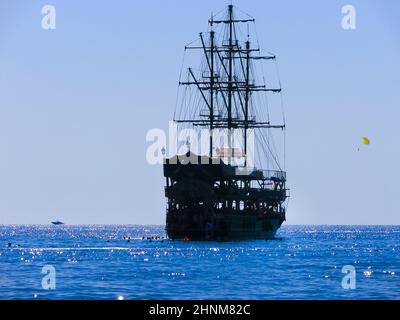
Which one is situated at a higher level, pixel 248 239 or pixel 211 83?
pixel 211 83

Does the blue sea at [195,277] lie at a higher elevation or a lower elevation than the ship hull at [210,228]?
lower

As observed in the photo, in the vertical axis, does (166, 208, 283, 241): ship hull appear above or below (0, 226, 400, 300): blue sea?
above

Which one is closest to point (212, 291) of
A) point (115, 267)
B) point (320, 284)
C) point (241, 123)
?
point (320, 284)

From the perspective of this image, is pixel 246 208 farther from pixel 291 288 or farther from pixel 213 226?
pixel 291 288

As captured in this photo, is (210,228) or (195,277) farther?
(210,228)

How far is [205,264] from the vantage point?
7019 cm

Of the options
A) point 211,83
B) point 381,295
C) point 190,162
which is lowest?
point 381,295

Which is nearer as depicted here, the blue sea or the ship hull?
the blue sea

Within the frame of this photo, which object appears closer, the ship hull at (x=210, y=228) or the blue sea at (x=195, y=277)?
the blue sea at (x=195, y=277)

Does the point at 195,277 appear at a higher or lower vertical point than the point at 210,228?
lower
